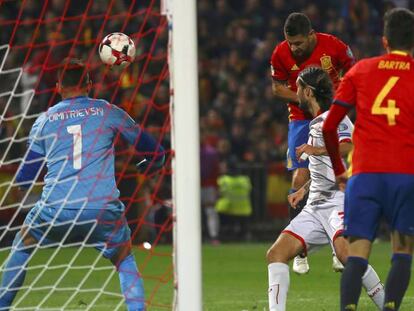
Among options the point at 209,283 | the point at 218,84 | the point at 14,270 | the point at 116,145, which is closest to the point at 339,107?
the point at 14,270

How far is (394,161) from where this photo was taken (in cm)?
705

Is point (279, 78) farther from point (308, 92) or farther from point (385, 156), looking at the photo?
point (385, 156)

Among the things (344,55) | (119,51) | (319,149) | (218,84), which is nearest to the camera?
(319,149)

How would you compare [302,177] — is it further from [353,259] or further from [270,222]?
[270,222]

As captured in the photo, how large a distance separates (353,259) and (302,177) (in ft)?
10.5

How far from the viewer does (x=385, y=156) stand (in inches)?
278

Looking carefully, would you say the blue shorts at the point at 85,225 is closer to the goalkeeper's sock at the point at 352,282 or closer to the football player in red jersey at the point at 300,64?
the goalkeeper's sock at the point at 352,282

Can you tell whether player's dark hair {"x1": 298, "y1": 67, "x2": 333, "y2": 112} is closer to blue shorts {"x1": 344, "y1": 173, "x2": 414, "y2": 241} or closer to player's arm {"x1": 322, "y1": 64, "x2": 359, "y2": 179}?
player's arm {"x1": 322, "y1": 64, "x2": 359, "y2": 179}

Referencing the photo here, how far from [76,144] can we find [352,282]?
218cm

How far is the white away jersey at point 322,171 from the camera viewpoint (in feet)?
27.8

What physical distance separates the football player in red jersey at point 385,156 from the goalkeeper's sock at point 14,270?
2.33m

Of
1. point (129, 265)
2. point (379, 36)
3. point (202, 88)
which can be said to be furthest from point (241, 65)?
point (129, 265)

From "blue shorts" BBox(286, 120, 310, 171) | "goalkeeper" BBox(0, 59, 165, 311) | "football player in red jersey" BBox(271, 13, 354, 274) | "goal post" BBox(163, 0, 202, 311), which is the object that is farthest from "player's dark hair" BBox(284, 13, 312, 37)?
"goal post" BBox(163, 0, 202, 311)

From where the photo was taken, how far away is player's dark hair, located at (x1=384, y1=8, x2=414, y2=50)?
23.1 ft
